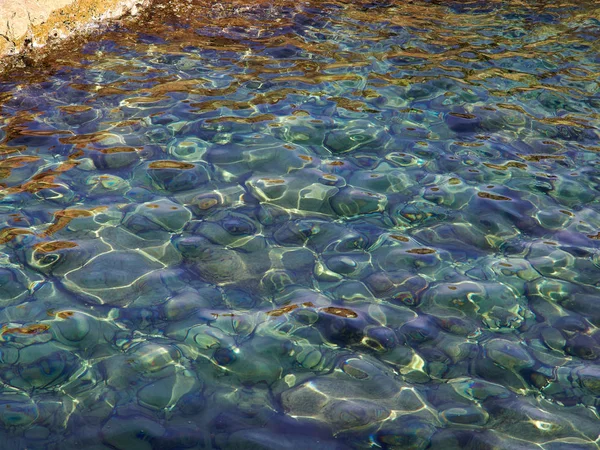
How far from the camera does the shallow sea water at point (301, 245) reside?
10.1 ft

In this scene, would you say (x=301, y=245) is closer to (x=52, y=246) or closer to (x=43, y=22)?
(x=52, y=246)

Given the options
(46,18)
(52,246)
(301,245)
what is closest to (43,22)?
(46,18)

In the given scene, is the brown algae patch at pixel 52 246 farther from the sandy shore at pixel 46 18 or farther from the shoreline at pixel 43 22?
the sandy shore at pixel 46 18

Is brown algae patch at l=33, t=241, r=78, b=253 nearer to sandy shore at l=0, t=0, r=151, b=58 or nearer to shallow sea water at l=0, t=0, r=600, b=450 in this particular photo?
shallow sea water at l=0, t=0, r=600, b=450

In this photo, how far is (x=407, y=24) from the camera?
7.32m

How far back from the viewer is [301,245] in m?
4.16

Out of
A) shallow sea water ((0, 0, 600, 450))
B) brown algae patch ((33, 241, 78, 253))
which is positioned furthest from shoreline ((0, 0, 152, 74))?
brown algae patch ((33, 241, 78, 253))

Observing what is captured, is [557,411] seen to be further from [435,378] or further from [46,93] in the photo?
[46,93]

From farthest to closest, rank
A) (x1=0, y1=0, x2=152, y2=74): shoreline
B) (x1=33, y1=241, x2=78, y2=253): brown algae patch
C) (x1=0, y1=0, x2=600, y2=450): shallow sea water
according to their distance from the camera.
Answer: (x1=0, y1=0, x2=152, y2=74): shoreline, (x1=33, y1=241, x2=78, y2=253): brown algae patch, (x1=0, y1=0, x2=600, y2=450): shallow sea water

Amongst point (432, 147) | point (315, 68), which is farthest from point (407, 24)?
point (432, 147)

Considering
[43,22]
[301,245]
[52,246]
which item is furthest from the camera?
[43,22]

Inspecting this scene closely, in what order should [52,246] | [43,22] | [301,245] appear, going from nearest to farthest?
[52,246], [301,245], [43,22]

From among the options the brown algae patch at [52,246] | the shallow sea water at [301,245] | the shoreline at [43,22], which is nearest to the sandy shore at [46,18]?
the shoreline at [43,22]

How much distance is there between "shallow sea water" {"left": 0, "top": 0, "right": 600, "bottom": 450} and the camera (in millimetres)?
3086
